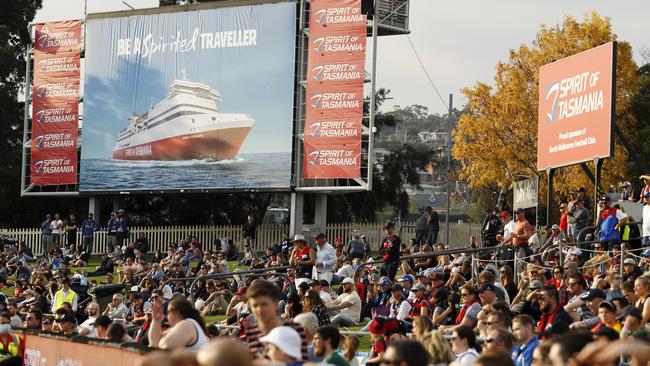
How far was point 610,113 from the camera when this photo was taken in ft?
77.5

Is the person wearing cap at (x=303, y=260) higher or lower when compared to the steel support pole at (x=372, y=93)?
lower

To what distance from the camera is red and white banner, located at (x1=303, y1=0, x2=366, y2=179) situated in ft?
126

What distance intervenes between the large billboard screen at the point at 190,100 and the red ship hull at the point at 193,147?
0.03 m

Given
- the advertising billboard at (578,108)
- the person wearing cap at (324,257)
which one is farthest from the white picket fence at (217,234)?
the person wearing cap at (324,257)

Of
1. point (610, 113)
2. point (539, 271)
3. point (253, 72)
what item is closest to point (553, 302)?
point (539, 271)

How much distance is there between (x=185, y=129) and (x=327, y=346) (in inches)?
1231

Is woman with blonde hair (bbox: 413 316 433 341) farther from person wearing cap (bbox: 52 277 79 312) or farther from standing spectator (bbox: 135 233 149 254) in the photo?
standing spectator (bbox: 135 233 149 254)

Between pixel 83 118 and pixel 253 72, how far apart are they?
685 cm

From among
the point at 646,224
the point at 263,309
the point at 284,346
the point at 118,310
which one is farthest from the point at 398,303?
the point at 284,346

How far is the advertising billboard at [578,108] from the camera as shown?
23.9 meters

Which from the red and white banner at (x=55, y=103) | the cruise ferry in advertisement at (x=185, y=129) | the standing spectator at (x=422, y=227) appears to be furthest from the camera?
the red and white banner at (x=55, y=103)

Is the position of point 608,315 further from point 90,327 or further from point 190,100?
point 190,100

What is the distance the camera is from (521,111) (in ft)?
157

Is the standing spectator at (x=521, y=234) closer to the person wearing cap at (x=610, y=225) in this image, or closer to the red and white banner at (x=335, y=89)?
the person wearing cap at (x=610, y=225)
